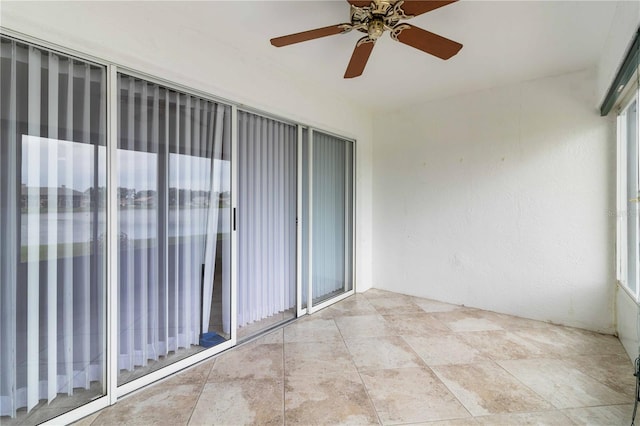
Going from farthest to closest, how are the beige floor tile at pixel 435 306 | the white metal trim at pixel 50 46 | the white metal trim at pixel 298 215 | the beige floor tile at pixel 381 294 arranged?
the beige floor tile at pixel 381 294
the beige floor tile at pixel 435 306
the white metal trim at pixel 298 215
the white metal trim at pixel 50 46

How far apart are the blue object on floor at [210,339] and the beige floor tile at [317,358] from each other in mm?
601

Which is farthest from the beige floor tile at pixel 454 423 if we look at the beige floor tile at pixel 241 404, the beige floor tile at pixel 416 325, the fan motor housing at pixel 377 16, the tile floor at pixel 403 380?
the fan motor housing at pixel 377 16

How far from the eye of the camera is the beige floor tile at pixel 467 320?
9.82 ft

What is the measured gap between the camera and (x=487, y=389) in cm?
198

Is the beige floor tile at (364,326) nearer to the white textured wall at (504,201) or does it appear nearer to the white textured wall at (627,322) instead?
the white textured wall at (504,201)

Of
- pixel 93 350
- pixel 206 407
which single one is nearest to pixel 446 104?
pixel 206 407

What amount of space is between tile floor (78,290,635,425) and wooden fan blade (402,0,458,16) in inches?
94.0

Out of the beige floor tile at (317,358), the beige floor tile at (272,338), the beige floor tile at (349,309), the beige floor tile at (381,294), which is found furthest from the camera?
the beige floor tile at (381,294)

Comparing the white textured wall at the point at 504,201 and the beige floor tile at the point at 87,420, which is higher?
the white textured wall at the point at 504,201

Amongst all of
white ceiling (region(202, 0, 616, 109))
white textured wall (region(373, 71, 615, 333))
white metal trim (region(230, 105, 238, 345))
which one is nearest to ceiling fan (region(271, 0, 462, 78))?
white ceiling (region(202, 0, 616, 109))

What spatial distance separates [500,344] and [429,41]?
268 cm

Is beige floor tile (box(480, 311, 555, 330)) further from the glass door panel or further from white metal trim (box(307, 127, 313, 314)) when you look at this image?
→ white metal trim (box(307, 127, 313, 314))

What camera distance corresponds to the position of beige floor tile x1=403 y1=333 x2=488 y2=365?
7.72 feet

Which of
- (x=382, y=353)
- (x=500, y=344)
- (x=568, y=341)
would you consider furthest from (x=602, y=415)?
(x=382, y=353)
